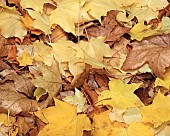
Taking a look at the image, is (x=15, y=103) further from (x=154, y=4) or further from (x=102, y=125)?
(x=154, y=4)

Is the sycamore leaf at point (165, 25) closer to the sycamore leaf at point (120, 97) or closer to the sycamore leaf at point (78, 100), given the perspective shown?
the sycamore leaf at point (120, 97)

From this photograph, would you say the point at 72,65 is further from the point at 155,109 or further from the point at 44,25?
the point at 155,109

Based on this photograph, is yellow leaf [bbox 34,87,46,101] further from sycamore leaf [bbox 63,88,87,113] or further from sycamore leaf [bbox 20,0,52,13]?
sycamore leaf [bbox 20,0,52,13]

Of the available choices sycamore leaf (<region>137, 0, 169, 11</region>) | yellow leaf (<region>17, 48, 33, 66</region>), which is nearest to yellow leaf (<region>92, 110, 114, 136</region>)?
yellow leaf (<region>17, 48, 33, 66</region>)

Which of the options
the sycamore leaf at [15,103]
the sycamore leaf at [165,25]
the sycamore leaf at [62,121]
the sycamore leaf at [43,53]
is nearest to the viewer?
the sycamore leaf at [62,121]

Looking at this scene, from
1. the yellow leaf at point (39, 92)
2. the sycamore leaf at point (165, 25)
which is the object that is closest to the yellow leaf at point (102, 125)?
the yellow leaf at point (39, 92)

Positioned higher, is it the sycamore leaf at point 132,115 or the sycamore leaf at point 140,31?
the sycamore leaf at point 140,31

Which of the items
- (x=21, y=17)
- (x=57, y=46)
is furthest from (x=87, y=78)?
(x=21, y=17)
